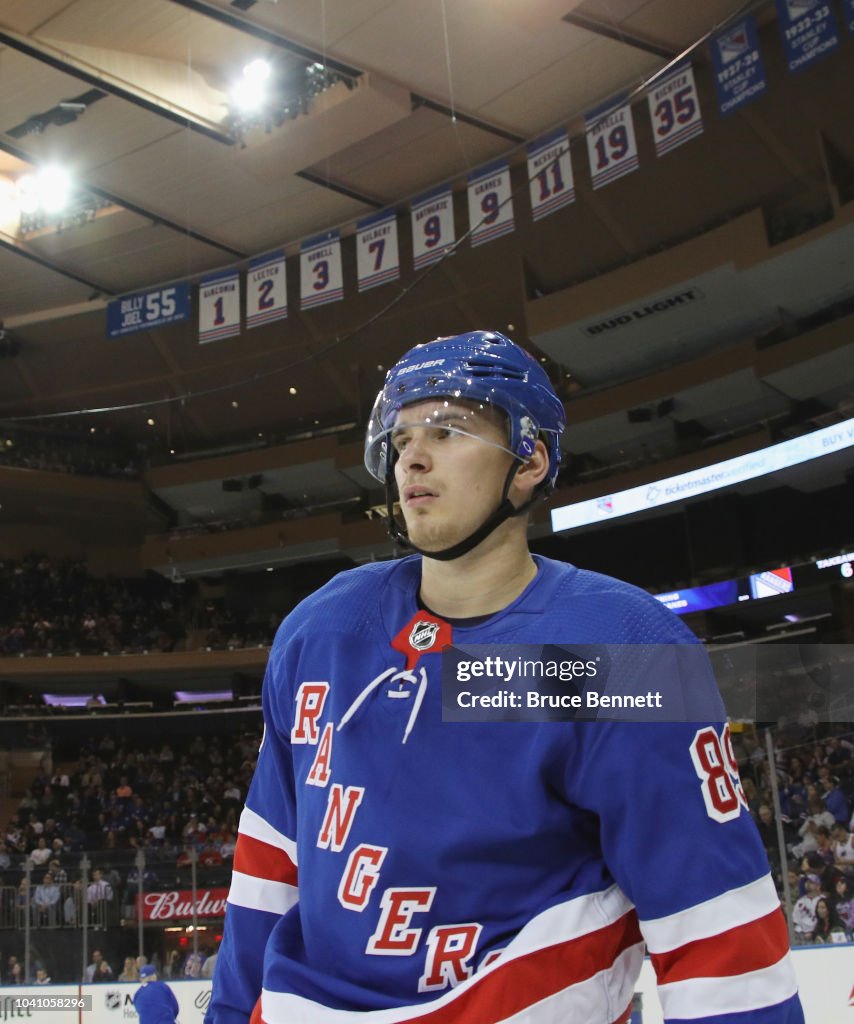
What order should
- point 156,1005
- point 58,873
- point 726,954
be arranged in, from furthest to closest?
1. point 58,873
2. point 156,1005
3. point 726,954

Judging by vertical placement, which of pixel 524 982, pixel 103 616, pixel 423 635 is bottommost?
pixel 524 982

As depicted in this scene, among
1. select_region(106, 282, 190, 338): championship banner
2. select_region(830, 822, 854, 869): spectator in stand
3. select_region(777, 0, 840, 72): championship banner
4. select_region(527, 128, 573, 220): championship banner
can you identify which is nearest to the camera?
select_region(830, 822, 854, 869): spectator in stand

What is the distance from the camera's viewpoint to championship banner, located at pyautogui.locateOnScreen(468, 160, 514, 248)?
12.9 m

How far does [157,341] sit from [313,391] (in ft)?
10.7

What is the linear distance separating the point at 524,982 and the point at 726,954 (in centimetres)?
22

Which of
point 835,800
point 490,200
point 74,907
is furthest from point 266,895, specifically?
point 490,200

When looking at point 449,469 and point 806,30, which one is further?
point 806,30

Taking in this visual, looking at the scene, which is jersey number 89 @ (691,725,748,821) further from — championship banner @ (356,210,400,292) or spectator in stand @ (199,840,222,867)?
championship banner @ (356,210,400,292)

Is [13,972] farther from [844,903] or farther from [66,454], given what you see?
[66,454]

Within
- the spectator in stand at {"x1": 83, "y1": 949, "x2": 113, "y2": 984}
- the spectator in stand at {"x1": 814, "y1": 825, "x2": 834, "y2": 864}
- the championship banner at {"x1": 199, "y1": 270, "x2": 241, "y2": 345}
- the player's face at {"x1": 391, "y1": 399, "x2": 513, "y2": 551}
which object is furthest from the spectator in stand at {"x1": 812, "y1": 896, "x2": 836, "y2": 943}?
the championship banner at {"x1": 199, "y1": 270, "x2": 241, "y2": 345}

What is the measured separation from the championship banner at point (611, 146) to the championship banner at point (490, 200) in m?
1.27

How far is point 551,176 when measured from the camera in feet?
42.0

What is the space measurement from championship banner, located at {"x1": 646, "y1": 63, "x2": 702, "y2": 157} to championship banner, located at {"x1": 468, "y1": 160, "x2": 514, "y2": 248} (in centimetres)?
216

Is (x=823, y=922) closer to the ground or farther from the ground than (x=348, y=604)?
closer to the ground
